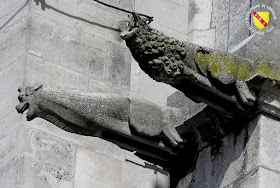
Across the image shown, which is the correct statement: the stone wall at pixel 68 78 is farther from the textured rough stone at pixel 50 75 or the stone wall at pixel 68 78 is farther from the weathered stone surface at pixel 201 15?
the weathered stone surface at pixel 201 15

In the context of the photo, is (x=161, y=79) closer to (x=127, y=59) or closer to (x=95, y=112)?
(x=95, y=112)

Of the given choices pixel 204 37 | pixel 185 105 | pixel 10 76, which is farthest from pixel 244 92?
pixel 10 76

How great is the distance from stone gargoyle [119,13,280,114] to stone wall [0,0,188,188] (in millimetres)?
1765

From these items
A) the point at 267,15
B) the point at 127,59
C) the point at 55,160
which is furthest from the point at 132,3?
the point at 267,15

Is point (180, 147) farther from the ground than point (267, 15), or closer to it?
closer to it

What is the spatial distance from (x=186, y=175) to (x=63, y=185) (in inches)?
49.4

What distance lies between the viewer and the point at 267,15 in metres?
6.18

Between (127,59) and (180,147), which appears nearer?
(180,147)

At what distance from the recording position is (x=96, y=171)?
7469mm

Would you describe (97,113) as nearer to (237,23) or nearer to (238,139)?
(238,139)

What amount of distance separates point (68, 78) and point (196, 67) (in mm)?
2134

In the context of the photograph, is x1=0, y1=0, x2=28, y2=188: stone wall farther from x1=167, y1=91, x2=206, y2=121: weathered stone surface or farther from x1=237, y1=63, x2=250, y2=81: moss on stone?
x1=237, y1=63, x2=250, y2=81: moss on stone

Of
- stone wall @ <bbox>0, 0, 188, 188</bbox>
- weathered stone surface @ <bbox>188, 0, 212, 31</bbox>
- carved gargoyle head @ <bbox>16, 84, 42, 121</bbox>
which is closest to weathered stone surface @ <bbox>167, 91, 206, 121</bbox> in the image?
weathered stone surface @ <bbox>188, 0, 212, 31</bbox>

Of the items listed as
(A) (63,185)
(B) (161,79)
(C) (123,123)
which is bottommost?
(A) (63,185)
